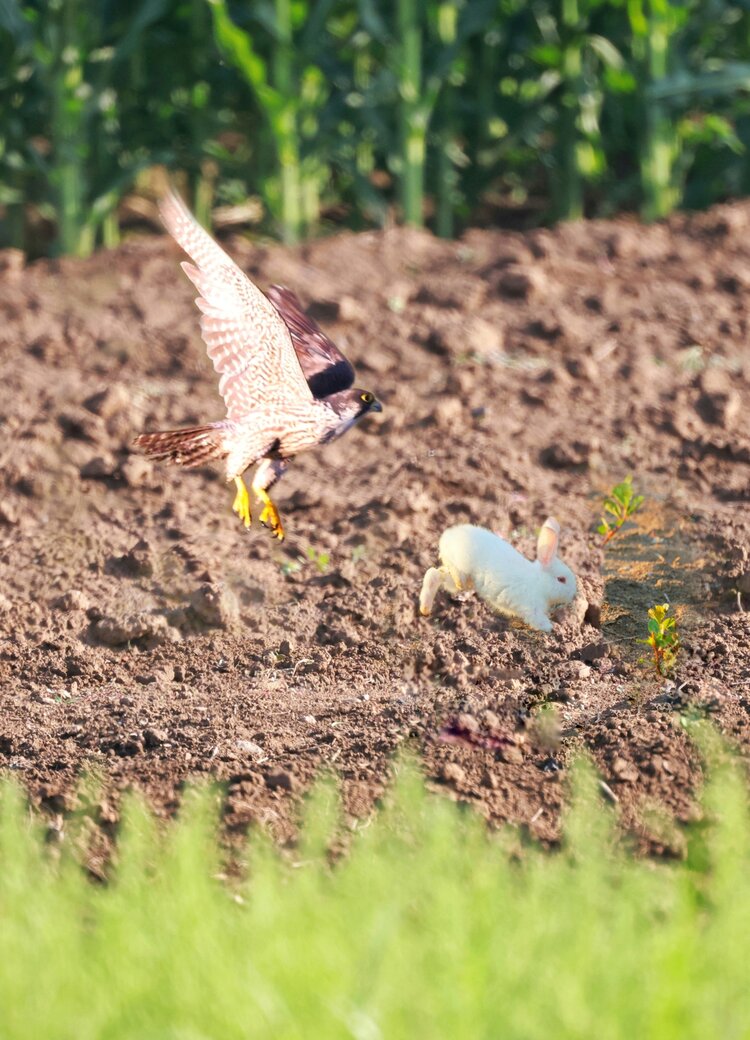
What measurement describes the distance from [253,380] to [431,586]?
3.97 ft

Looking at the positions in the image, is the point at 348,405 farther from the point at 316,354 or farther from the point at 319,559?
the point at 319,559

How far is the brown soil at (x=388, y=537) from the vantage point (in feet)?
13.4

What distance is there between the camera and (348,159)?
29.7 ft

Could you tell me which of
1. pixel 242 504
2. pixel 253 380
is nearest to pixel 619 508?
pixel 242 504

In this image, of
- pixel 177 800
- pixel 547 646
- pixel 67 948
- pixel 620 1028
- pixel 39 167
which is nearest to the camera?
pixel 620 1028

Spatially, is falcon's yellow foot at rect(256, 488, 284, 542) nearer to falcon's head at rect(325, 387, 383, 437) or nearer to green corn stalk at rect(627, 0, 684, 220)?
falcon's head at rect(325, 387, 383, 437)

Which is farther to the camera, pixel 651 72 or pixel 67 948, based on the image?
pixel 651 72

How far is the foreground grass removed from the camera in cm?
255

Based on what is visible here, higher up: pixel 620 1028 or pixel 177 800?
pixel 620 1028

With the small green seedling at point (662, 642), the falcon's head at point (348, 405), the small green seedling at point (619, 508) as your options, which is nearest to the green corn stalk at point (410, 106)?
the small green seedling at point (619, 508)

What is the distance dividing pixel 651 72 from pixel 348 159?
5.80 ft

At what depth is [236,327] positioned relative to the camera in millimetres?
3596

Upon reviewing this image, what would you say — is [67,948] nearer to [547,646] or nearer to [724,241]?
[547,646]

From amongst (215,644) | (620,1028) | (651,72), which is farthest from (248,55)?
(620,1028)
